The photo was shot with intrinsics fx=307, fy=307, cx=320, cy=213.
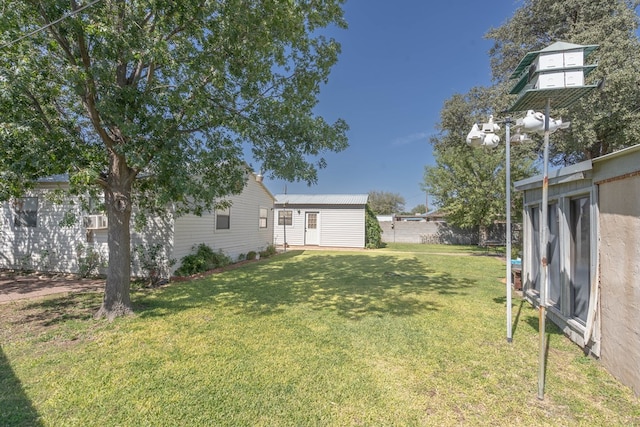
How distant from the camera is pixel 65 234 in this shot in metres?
8.39

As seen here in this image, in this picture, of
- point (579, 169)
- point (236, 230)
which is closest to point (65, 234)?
point (236, 230)

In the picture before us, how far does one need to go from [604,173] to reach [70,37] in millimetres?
6677

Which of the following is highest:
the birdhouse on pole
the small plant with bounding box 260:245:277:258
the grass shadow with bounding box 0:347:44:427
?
the birdhouse on pole

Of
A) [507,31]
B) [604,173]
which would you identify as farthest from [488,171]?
[604,173]

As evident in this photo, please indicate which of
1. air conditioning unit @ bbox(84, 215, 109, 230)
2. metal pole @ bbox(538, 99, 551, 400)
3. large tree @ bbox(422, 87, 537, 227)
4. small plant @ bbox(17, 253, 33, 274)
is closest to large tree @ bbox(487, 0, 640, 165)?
large tree @ bbox(422, 87, 537, 227)

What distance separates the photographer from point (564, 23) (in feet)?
37.9

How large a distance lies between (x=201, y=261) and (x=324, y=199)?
10.1 m

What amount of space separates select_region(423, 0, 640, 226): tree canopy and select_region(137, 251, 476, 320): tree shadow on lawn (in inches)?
164

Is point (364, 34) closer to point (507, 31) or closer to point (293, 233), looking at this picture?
point (507, 31)

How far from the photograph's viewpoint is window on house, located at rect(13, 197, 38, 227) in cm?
877

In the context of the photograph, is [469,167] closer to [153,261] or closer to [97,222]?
[153,261]

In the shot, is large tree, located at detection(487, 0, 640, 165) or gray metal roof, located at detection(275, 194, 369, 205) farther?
gray metal roof, located at detection(275, 194, 369, 205)

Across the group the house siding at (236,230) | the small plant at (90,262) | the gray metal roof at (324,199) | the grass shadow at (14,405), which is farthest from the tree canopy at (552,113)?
the small plant at (90,262)

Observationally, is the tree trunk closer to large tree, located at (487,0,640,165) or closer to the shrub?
large tree, located at (487,0,640,165)
